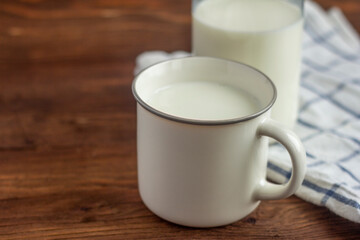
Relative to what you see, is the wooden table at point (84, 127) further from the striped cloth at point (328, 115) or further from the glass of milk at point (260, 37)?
the glass of milk at point (260, 37)

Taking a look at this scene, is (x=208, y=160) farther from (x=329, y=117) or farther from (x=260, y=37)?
(x=329, y=117)

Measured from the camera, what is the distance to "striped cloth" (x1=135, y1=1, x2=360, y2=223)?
54cm

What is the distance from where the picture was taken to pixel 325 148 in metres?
0.61

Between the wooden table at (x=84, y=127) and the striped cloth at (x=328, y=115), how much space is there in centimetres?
2

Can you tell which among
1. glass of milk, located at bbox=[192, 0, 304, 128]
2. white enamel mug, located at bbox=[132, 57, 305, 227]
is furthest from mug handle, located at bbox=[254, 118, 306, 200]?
glass of milk, located at bbox=[192, 0, 304, 128]

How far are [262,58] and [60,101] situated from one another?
28cm

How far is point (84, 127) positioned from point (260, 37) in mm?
238

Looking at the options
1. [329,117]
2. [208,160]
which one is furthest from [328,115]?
[208,160]

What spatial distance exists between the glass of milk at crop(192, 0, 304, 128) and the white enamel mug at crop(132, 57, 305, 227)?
0.06 m

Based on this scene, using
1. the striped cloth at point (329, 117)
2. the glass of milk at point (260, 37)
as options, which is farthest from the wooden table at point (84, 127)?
the glass of milk at point (260, 37)

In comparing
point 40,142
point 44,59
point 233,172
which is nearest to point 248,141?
point 233,172

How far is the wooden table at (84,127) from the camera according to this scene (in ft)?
1.68

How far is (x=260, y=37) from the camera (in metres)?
0.57

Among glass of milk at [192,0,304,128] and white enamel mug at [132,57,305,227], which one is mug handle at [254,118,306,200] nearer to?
white enamel mug at [132,57,305,227]
